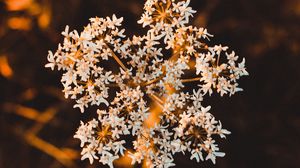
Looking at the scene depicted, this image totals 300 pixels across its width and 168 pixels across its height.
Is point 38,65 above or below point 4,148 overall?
above

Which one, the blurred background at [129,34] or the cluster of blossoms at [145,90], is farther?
the blurred background at [129,34]

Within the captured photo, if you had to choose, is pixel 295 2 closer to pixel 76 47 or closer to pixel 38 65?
pixel 38 65

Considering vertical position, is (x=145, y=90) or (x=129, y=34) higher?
(x=129, y=34)

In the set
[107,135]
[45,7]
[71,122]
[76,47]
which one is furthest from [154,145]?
[45,7]

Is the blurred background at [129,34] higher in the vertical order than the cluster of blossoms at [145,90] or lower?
higher

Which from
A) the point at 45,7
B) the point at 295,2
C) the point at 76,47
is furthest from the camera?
the point at 295,2

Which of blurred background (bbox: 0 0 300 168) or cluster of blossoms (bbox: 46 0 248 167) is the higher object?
blurred background (bbox: 0 0 300 168)

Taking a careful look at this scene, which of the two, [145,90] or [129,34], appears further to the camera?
[129,34]

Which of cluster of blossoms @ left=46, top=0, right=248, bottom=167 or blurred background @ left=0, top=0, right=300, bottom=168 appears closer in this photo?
cluster of blossoms @ left=46, top=0, right=248, bottom=167
